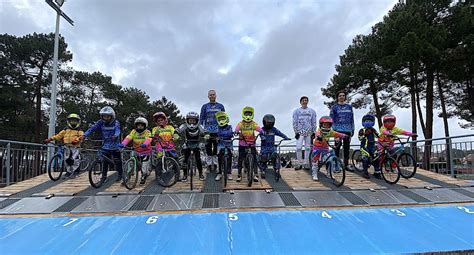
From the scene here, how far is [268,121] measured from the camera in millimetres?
7562

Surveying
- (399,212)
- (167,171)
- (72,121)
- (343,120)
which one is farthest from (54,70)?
(399,212)

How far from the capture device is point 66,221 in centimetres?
481

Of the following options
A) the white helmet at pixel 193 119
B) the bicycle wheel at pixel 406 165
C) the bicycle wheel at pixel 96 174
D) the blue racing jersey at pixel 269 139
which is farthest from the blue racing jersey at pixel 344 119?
the bicycle wheel at pixel 96 174

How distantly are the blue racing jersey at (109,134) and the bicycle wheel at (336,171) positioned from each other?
17.6 feet

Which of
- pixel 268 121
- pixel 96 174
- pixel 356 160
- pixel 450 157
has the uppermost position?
pixel 268 121

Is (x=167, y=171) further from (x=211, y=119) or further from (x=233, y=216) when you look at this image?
(x=233, y=216)

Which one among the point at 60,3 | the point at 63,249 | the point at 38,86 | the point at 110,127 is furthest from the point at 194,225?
the point at 38,86

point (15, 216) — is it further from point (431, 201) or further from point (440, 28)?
point (440, 28)

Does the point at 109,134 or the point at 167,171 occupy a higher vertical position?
the point at 109,134

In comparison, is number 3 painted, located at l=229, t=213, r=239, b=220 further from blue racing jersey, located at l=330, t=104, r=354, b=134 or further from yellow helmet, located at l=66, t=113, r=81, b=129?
yellow helmet, located at l=66, t=113, r=81, b=129

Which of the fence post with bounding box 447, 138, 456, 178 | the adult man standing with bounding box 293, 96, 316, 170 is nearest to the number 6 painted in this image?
the adult man standing with bounding box 293, 96, 316, 170

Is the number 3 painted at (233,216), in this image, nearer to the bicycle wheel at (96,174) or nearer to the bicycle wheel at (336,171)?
the bicycle wheel at (336,171)

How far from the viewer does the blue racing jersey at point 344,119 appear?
8.30 meters

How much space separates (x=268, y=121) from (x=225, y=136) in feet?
3.87
